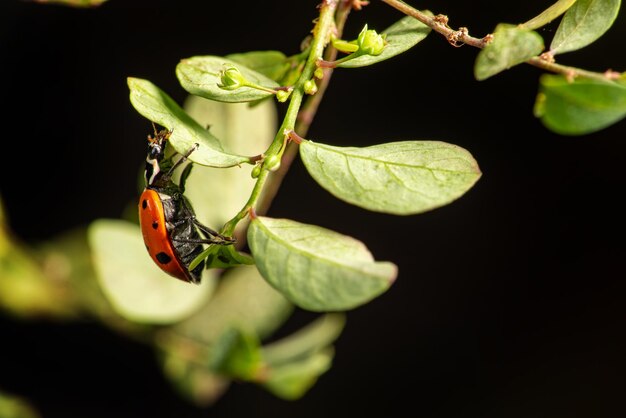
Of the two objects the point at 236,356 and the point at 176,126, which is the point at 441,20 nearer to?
the point at 176,126

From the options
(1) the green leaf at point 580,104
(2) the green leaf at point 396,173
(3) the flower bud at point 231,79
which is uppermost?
(1) the green leaf at point 580,104

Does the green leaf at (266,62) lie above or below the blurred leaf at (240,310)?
above

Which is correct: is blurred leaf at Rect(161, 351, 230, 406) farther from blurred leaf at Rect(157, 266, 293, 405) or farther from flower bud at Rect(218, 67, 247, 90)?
flower bud at Rect(218, 67, 247, 90)

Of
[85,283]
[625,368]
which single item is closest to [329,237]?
[85,283]

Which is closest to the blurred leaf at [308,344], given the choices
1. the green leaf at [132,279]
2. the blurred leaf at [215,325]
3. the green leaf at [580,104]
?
the blurred leaf at [215,325]

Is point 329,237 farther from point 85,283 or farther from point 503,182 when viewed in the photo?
point 503,182

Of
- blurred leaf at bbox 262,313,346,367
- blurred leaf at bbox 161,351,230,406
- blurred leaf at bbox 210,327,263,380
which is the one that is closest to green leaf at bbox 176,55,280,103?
blurred leaf at bbox 210,327,263,380

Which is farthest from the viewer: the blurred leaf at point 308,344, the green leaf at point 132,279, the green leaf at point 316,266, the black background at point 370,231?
the black background at point 370,231

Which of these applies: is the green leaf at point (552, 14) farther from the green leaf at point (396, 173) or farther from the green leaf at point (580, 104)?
the green leaf at point (396, 173)

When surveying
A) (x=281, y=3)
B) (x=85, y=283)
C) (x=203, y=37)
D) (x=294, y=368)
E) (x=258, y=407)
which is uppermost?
(x=281, y=3)
